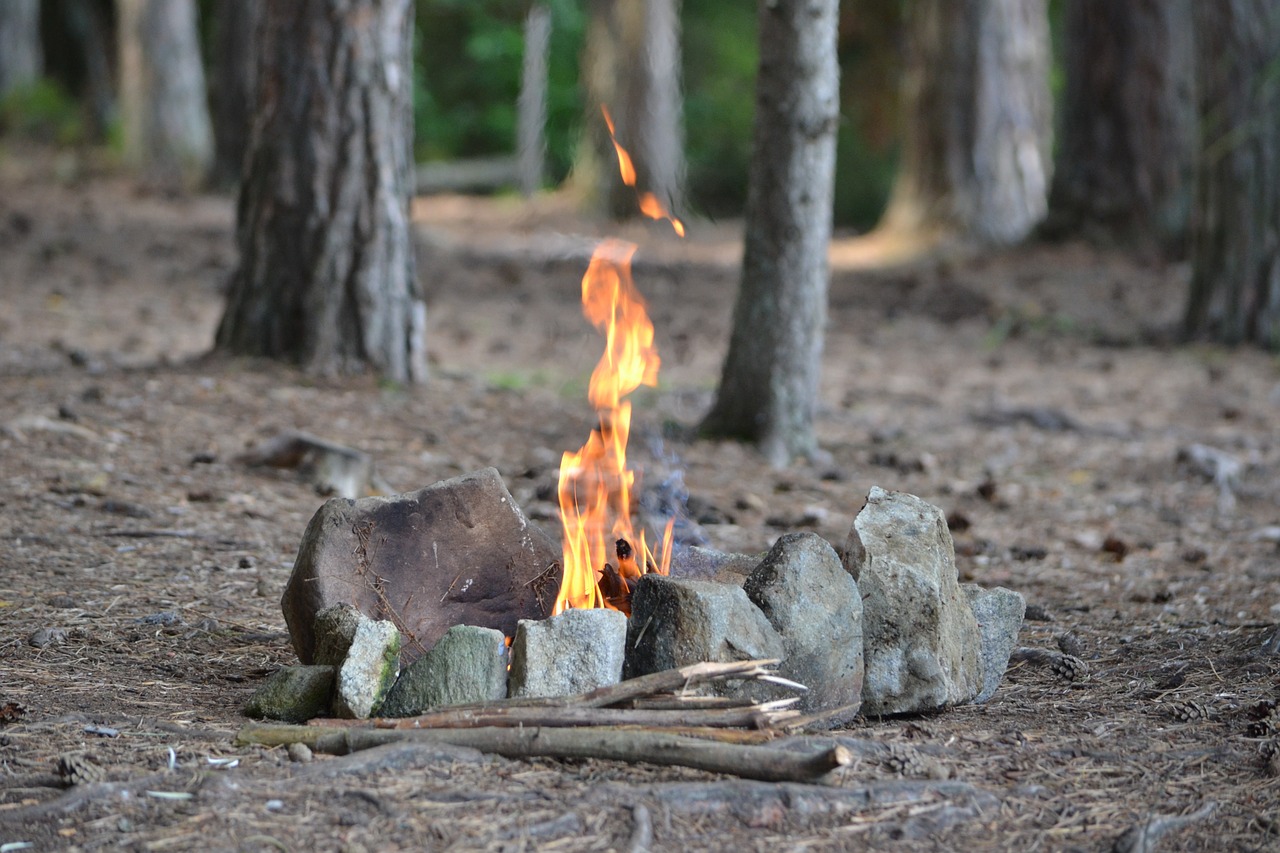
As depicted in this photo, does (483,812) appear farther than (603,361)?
No

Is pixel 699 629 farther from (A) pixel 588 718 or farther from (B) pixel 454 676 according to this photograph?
(B) pixel 454 676

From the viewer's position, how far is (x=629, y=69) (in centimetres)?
1734

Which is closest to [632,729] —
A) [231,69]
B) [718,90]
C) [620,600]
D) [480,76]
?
[620,600]

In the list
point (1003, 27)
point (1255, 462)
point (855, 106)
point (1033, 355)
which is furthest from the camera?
point (855, 106)

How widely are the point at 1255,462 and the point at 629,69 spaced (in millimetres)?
11936

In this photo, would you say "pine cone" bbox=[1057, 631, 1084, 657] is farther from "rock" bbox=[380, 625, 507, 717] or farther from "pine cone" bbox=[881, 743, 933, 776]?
"rock" bbox=[380, 625, 507, 717]

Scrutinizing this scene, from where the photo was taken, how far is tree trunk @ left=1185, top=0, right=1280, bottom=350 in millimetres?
9023

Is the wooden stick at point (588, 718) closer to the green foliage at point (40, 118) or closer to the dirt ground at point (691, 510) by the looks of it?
the dirt ground at point (691, 510)

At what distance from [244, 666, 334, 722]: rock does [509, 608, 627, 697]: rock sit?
0.45m

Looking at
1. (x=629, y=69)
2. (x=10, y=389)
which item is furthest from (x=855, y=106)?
(x=10, y=389)

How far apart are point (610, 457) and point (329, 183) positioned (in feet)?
10.5

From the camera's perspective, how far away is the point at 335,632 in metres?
3.28

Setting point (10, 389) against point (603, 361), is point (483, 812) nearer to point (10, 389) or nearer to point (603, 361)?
point (603, 361)

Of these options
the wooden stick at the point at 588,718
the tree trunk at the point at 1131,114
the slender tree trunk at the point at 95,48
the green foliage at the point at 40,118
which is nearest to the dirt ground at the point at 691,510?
the wooden stick at the point at 588,718
